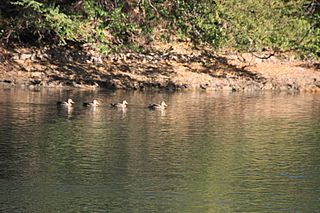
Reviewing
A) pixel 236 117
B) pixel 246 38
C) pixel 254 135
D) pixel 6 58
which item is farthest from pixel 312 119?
pixel 6 58

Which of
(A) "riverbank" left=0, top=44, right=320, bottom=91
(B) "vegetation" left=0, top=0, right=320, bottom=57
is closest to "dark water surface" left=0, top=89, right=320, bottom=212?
(B) "vegetation" left=0, top=0, right=320, bottom=57

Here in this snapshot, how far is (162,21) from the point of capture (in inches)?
1344

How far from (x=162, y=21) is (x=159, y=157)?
1346 centimetres

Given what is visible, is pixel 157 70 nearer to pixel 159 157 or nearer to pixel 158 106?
pixel 158 106

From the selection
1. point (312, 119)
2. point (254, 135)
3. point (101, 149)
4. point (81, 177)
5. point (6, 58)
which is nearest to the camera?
point (81, 177)

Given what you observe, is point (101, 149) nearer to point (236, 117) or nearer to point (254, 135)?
point (254, 135)

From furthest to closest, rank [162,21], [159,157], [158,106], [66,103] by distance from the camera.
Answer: [162,21] → [66,103] → [158,106] → [159,157]

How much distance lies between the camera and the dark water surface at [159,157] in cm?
1741

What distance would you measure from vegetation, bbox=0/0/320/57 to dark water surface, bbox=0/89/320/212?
285 centimetres

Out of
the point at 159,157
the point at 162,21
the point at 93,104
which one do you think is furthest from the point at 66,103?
the point at 159,157

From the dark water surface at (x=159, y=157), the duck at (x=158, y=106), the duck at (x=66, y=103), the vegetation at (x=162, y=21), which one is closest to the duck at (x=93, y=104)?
the dark water surface at (x=159, y=157)

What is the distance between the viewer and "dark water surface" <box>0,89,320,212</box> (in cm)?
1741

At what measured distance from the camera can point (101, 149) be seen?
2198 centimetres

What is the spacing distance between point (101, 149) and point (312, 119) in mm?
8101
